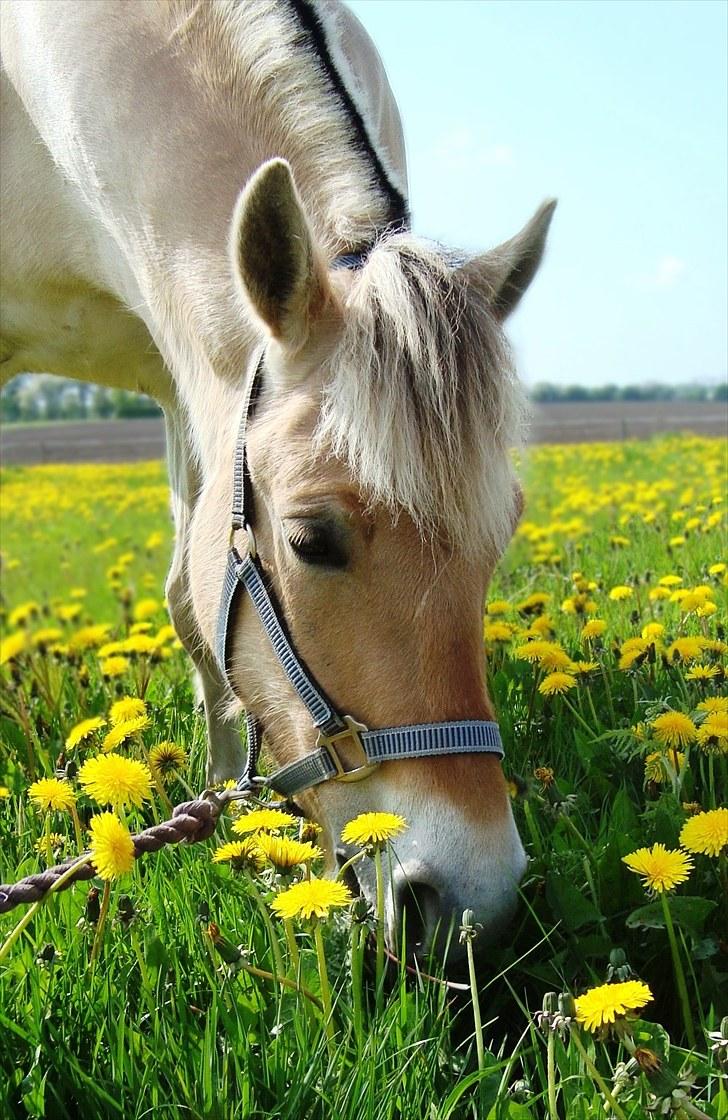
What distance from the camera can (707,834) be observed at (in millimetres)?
1879

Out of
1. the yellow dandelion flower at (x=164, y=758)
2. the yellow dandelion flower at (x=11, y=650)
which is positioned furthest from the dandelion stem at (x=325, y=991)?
the yellow dandelion flower at (x=11, y=650)

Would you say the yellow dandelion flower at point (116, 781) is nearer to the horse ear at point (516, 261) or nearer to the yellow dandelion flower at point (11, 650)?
the horse ear at point (516, 261)

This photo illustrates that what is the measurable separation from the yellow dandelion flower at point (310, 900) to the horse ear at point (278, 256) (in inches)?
48.7

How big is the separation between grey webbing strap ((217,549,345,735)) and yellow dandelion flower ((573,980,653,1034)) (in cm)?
86

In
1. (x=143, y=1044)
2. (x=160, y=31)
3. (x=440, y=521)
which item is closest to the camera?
(x=143, y=1044)

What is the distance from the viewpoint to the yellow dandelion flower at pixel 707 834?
6.10ft

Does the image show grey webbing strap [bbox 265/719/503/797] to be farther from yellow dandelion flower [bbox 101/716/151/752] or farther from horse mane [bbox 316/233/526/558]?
yellow dandelion flower [bbox 101/716/151/752]

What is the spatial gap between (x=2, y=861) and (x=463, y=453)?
1.46 meters

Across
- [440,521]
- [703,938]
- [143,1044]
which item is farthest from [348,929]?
[440,521]

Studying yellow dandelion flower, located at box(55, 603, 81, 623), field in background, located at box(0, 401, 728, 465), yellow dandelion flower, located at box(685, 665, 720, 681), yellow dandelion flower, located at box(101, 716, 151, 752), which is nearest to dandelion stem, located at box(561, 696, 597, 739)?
yellow dandelion flower, located at box(685, 665, 720, 681)

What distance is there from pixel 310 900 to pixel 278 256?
1.39 meters

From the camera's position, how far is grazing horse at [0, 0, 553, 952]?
2.09 meters

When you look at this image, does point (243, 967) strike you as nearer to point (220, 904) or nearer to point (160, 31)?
point (220, 904)

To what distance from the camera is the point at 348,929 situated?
2.00 meters
